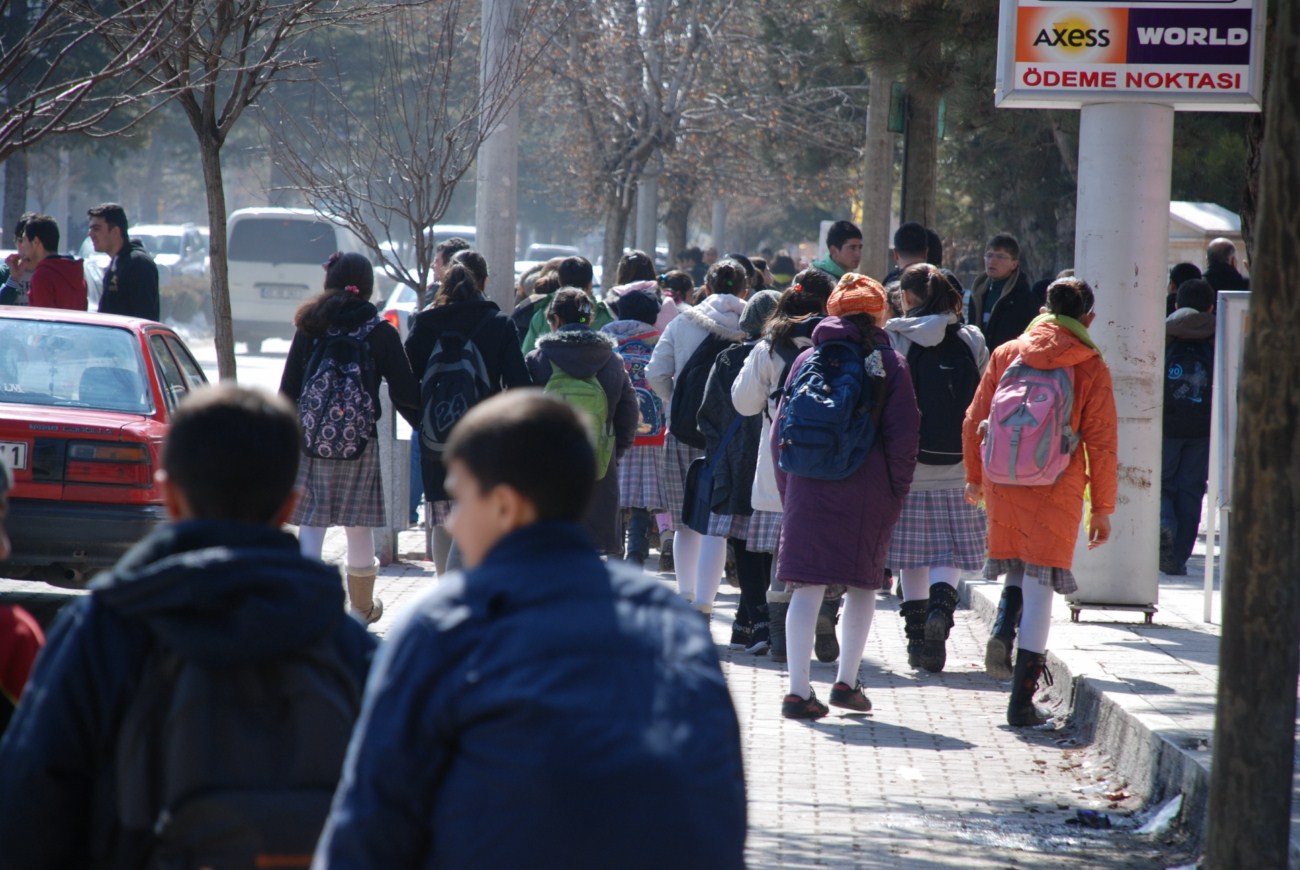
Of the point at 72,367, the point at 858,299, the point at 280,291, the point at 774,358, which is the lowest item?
the point at 72,367

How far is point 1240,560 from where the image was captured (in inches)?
159

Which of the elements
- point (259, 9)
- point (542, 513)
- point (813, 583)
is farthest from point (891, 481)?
point (542, 513)

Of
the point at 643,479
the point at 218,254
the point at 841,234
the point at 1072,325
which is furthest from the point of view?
the point at 841,234

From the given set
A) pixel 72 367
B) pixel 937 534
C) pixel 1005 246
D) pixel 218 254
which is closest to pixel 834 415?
pixel 937 534

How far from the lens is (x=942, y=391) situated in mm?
8375

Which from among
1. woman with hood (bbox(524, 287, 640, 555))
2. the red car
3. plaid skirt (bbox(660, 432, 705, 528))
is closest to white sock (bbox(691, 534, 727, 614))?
woman with hood (bbox(524, 287, 640, 555))

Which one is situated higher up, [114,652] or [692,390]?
[692,390]

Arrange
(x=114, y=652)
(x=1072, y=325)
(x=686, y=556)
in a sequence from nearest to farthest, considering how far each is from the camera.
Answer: (x=114, y=652) → (x=1072, y=325) → (x=686, y=556)

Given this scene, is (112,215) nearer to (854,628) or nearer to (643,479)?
(643,479)

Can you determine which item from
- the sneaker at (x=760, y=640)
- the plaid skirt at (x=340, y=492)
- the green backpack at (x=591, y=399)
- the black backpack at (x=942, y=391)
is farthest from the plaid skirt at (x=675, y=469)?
the plaid skirt at (x=340, y=492)

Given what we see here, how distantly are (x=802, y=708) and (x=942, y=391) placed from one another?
1881 mm

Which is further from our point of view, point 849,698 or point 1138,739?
point 849,698

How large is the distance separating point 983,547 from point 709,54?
18607mm

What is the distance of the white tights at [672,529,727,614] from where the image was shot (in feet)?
29.3
